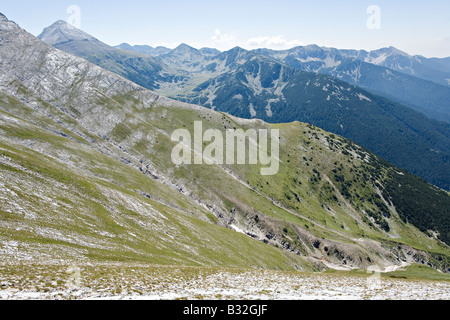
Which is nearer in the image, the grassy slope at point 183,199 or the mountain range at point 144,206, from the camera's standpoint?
Result: the mountain range at point 144,206

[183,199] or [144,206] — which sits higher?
[144,206]

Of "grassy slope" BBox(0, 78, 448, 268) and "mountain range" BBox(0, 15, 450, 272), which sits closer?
"mountain range" BBox(0, 15, 450, 272)

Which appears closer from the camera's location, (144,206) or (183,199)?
(144,206)

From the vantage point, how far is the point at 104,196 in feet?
243

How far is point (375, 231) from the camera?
180625 mm

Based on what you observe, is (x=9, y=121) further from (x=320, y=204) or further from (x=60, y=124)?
(x=320, y=204)

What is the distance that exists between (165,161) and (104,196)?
3602 inches

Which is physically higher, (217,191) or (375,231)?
(217,191)
